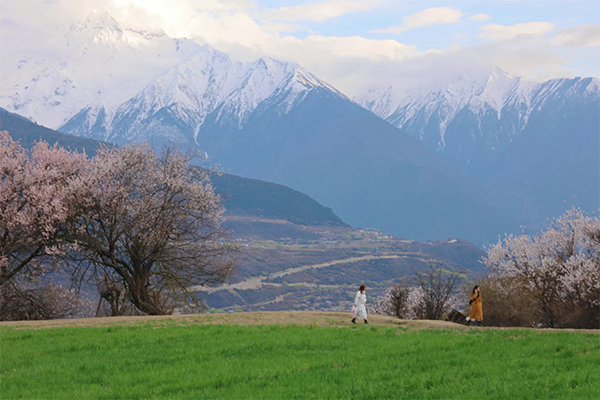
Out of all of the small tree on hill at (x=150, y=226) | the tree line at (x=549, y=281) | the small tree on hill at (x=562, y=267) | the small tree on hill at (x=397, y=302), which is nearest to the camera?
the small tree on hill at (x=150, y=226)

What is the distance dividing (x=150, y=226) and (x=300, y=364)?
23686 millimetres

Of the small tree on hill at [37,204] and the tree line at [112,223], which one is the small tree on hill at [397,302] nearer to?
the tree line at [112,223]

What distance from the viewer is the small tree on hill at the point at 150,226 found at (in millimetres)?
37938

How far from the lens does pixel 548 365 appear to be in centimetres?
1583

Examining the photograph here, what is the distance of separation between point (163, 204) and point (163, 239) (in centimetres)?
221

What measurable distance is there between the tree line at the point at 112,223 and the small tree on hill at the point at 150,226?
0.20 feet

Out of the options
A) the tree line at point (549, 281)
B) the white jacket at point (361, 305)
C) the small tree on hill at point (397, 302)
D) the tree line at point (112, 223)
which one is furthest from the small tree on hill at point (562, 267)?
the tree line at point (112, 223)

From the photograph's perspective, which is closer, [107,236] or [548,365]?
[548,365]

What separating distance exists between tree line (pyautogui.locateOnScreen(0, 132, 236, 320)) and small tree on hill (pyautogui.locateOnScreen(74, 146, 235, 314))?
62 mm

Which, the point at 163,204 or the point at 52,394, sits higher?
the point at 163,204

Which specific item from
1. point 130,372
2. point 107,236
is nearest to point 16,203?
point 107,236

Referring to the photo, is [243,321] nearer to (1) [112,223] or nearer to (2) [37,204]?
(1) [112,223]

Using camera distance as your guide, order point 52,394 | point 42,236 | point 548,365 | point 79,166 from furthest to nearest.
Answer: point 79,166, point 42,236, point 548,365, point 52,394

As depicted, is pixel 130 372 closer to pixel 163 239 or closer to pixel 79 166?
pixel 163 239
